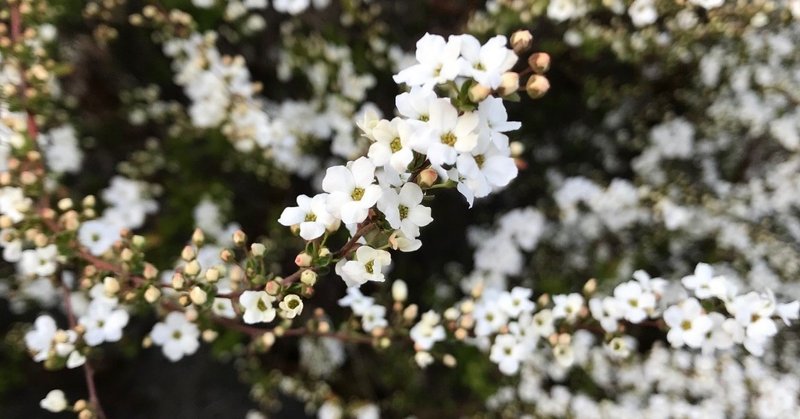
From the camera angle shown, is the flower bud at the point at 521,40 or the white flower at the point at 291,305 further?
the white flower at the point at 291,305

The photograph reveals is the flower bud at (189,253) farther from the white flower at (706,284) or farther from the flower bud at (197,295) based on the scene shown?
the white flower at (706,284)

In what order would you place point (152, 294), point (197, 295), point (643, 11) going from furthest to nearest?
point (643, 11) → point (152, 294) → point (197, 295)

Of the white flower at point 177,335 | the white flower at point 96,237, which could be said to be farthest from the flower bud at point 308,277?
the white flower at point 96,237

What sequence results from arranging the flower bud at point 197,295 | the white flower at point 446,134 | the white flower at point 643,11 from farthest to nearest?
the white flower at point 643,11 → the flower bud at point 197,295 → the white flower at point 446,134

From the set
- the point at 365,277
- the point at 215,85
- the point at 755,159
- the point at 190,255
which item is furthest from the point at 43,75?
the point at 755,159

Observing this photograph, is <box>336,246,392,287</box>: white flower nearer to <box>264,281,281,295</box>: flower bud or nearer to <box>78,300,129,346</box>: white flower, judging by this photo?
<box>264,281,281,295</box>: flower bud

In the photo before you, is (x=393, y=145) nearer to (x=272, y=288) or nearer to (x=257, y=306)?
(x=272, y=288)

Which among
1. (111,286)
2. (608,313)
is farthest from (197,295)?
(608,313)
